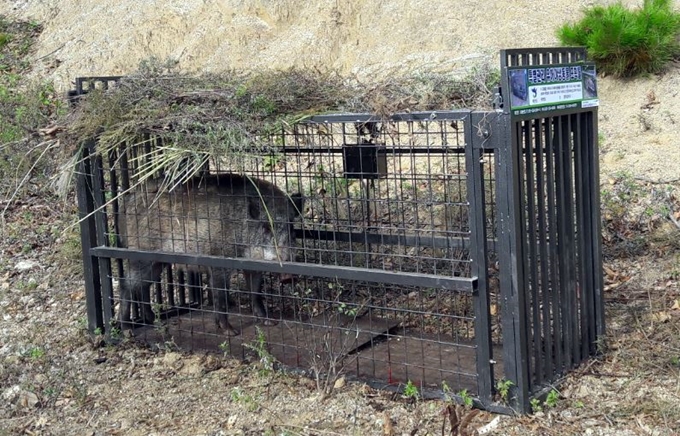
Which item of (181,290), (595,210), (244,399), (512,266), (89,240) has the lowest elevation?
(244,399)

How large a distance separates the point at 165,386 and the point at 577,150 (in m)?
3.05

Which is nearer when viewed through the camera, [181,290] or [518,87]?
[518,87]

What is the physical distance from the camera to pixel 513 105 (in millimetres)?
4520

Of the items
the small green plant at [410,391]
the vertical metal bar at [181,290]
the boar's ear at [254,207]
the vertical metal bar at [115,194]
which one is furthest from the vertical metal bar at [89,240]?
the small green plant at [410,391]

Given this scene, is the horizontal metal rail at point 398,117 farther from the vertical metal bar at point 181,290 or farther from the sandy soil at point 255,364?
the vertical metal bar at point 181,290

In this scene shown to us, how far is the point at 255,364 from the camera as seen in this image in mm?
5820

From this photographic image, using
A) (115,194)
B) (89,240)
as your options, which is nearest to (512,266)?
(115,194)

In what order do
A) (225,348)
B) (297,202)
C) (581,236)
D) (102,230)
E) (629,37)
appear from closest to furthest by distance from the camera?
1. (581,236)
2. (225,348)
3. (102,230)
4. (297,202)
5. (629,37)

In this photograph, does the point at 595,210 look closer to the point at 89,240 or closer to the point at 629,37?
the point at 89,240

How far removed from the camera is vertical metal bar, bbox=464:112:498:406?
464cm

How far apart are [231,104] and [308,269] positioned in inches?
45.3

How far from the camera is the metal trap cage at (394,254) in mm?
4723

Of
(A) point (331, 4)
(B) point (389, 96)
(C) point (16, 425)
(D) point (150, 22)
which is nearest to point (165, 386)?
(C) point (16, 425)

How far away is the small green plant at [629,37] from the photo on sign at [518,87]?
546 centimetres
